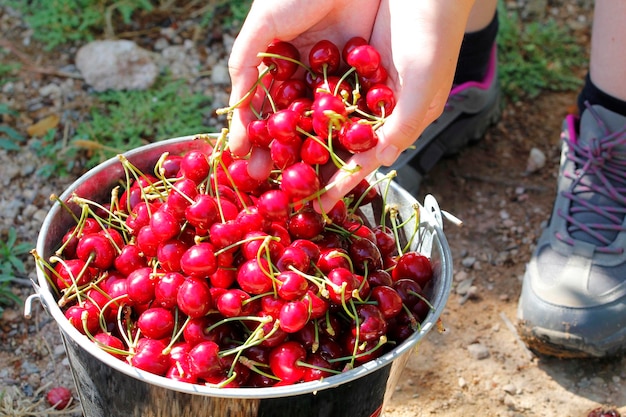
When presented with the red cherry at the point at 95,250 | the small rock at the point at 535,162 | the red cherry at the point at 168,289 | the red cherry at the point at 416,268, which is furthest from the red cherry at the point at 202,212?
the small rock at the point at 535,162

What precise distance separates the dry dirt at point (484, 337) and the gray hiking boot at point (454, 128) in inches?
4.0

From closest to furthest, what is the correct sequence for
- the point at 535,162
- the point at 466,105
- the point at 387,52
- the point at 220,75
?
1. the point at 387,52
2. the point at 466,105
3. the point at 535,162
4. the point at 220,75

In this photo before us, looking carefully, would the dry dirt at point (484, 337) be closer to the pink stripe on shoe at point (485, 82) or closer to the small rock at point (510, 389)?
the small rock at point (510, 389)

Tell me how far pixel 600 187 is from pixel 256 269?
124 centimetres

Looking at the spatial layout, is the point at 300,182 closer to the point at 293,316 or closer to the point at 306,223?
the point at 306,223

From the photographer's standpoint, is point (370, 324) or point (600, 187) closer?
point (370, 324)

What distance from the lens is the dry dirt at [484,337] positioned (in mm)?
1882

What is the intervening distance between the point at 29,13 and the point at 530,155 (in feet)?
6.74

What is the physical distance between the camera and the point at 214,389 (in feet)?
3.76

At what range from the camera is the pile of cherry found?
125cm

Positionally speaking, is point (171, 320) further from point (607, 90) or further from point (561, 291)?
point (607, 90)

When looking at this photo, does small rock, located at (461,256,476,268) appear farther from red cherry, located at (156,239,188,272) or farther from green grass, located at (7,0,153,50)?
green grass, located at (7,0,153,50)

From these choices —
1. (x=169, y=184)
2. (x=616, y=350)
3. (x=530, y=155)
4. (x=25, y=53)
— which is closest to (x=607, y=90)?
(x=530, y=155)

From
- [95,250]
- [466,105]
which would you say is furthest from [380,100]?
[466,105]
